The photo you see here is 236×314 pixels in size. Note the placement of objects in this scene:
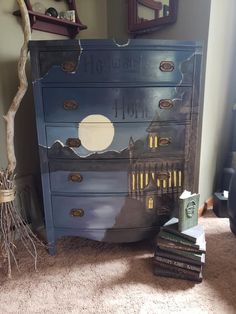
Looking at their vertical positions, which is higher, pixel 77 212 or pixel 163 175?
pixel 163 175

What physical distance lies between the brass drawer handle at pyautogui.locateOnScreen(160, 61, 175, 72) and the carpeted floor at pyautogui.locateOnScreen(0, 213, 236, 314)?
108 centimetres

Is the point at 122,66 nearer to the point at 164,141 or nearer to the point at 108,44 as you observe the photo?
the point at 108,44

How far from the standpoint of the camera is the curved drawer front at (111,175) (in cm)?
143

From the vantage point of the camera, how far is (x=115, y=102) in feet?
4.38

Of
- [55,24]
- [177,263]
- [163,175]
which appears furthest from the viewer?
[55,24]

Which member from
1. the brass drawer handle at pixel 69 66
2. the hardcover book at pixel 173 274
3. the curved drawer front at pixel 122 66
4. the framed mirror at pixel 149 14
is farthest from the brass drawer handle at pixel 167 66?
the hardcover book at pixel 173 274

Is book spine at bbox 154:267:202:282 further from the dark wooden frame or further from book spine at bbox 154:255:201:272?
the dark wooden frame

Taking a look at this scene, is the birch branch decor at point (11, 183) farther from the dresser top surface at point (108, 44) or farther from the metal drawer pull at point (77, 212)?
the metal drawer pull at point (77, 212)

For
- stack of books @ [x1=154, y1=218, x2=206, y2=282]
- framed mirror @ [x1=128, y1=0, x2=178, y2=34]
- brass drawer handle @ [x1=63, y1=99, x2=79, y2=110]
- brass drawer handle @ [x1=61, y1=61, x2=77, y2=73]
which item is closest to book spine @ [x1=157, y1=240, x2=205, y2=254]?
stack of books @ [x1=154, y1=218, x2=206, y2=282]

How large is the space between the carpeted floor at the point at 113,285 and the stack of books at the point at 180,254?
0.04 m

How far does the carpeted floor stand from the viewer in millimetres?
1198

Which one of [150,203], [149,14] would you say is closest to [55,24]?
[149,14]

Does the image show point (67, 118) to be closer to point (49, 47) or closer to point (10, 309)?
point (49, 47)

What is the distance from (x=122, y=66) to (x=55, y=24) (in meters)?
0.86
